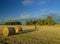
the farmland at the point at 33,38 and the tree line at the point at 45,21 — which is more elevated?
the tree line at the point at 45,21

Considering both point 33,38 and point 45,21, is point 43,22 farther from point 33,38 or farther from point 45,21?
point 33,38

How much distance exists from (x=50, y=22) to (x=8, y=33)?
4936 cm

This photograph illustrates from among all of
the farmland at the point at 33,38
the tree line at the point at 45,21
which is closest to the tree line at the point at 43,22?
the tree line at the point at 45,21

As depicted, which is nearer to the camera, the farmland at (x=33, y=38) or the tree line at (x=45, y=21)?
the farmland at (x=33, y=38)

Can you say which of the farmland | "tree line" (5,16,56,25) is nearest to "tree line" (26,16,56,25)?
"tree line" (5,16,56,25)

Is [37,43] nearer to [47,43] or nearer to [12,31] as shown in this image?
[47,43]

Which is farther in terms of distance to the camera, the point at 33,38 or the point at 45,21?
the point at 45,21

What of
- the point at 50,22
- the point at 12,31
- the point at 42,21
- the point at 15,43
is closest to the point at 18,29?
the point at 12,31

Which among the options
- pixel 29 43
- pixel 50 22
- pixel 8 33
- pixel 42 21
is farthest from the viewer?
pixel 42 21

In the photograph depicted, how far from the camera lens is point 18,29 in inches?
850

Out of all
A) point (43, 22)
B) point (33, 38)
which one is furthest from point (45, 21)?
point (33, 38)

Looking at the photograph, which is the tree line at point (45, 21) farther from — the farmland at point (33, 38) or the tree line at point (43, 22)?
the farmland at point (33, 38)

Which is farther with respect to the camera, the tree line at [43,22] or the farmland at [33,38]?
the tree line at [43,22]

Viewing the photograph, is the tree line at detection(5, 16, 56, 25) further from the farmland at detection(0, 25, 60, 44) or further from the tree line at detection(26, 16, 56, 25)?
the farmland at detection(0, 25, 60, 44)
